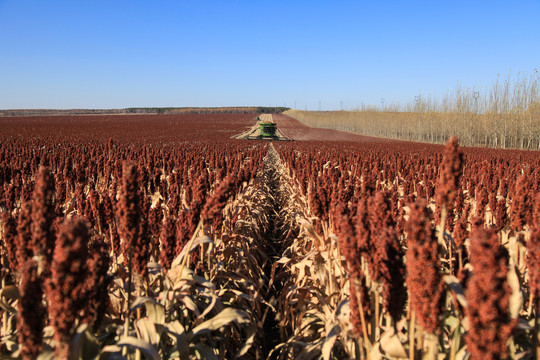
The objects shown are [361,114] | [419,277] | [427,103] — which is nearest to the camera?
[419,277]

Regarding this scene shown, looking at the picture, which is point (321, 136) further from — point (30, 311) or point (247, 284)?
point (30, 311)

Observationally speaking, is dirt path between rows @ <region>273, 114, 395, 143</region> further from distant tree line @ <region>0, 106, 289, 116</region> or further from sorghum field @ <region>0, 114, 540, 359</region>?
distant tree line @ <region>0, 106, 289, 116</region>

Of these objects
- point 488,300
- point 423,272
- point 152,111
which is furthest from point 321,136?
point 152,111

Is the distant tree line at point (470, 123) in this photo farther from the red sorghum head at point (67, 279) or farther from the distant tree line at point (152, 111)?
the distant tree line at point (152, 111)

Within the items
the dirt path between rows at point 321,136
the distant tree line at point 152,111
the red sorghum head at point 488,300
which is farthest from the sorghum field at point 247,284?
the distant tree line at point 152,111

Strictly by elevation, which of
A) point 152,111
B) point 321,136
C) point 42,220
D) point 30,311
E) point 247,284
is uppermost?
point 152,111

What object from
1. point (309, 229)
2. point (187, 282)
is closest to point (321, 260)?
point (309, 229)

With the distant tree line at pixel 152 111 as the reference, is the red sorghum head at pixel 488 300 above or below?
below

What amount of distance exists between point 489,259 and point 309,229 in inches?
110

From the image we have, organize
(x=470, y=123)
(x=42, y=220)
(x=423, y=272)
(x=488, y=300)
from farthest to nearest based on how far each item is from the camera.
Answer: (x=470, y=123) → (x=42, y=220) → (x=423, y=272) → (x=488, y=300)

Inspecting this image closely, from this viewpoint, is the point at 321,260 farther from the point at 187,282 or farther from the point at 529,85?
the point at 529,85

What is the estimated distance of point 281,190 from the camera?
37.1 feet

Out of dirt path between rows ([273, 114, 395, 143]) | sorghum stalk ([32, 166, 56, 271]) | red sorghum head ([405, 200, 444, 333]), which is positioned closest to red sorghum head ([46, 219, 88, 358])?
sorghum stalk ([32, 166, 56, 271])

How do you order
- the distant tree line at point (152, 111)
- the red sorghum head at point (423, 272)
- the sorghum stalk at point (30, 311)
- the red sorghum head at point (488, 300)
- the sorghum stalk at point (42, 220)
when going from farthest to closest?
1. the distant tree line at point (152, 111)
2. the sorghum stalk at point (42, 220)
3. the red sorghum head at point (423, 272)
4. the sorghum stalk at point (30, 311)
5. the red sorghum head at point (488, 300)
